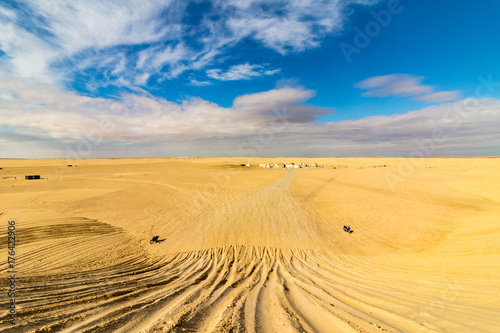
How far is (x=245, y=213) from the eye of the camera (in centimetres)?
1485

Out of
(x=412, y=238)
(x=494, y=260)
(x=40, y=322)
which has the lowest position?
(x=412, y=238)

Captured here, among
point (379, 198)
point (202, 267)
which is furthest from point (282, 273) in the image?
point (379, 198)

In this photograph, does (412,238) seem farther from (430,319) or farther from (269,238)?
(430,319)

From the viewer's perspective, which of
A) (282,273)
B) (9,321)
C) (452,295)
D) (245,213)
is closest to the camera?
(9,321)

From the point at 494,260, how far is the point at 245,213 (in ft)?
38.7

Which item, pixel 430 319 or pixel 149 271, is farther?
pixel 149 271

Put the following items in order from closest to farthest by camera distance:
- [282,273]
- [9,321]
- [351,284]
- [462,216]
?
[9,321] < [351,284] < [282,273] < [462,216]

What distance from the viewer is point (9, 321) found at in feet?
11.7

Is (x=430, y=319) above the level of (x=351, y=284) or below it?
above

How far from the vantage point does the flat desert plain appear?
3.86 m

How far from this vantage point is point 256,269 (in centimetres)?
756

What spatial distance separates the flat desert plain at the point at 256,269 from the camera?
3859 mm

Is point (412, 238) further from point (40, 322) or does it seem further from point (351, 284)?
point (40, 322)

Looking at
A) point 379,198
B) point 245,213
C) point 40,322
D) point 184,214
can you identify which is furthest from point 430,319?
point 379,198
